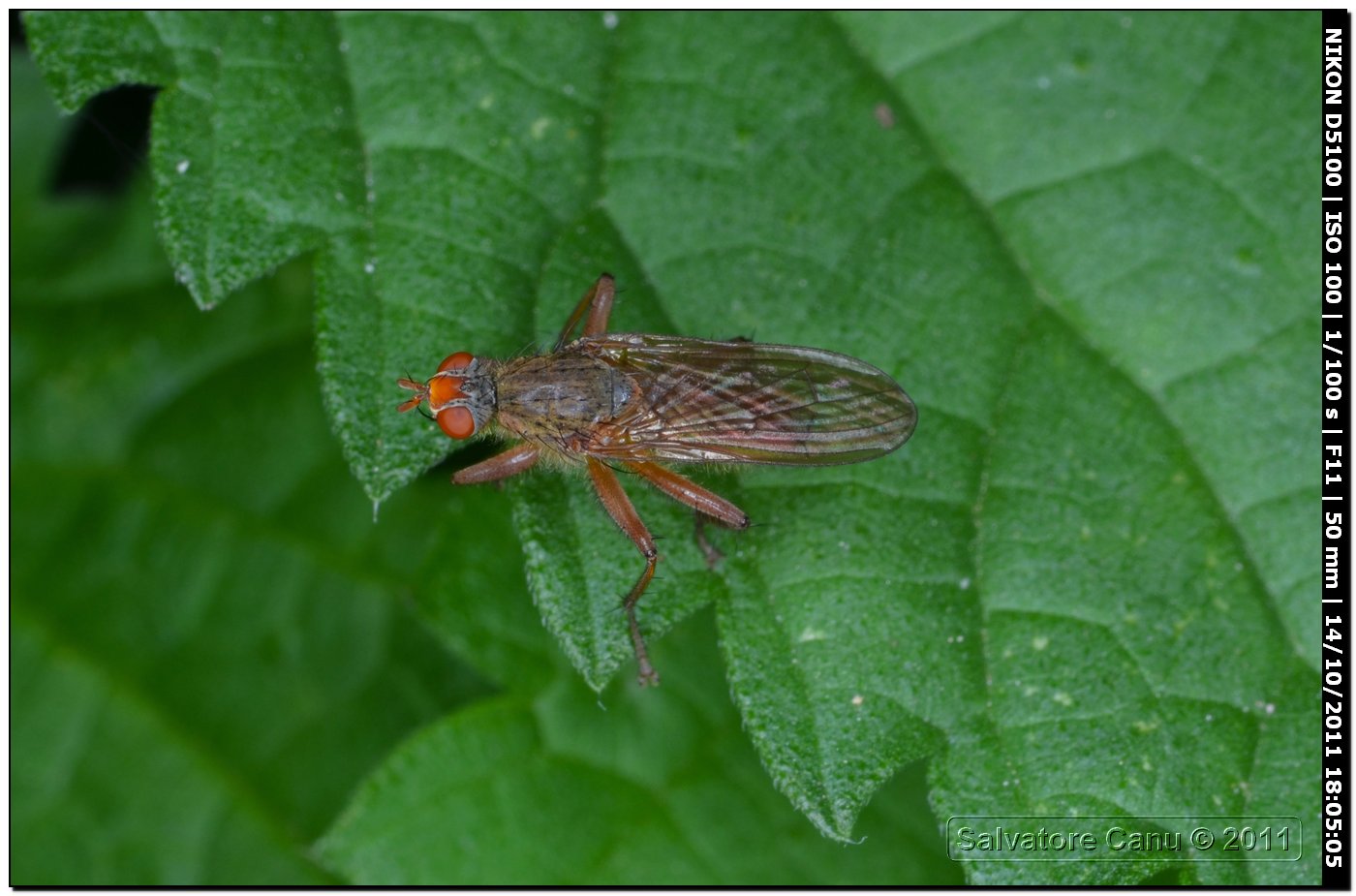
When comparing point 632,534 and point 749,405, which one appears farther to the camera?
point 749,405

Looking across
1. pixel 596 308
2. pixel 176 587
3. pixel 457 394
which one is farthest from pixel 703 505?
pixel 176 587

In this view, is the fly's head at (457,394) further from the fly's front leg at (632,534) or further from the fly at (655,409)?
the fly's front leg at (632,534)

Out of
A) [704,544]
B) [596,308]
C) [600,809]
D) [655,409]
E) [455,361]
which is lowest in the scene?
[600,809]

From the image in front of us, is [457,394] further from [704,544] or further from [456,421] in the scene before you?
[704,544]

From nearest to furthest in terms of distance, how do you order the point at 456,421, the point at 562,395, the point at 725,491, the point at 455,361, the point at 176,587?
the point at 456,421
the point at 455,361
the point at 725,491
the point at 562,395
the point at 176,587

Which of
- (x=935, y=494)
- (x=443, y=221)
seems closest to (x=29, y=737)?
(x=443, y=221)

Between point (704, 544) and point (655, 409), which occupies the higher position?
point (655, 409)

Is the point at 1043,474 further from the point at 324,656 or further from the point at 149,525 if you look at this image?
the point at 149,525
